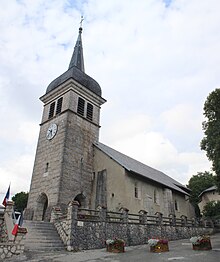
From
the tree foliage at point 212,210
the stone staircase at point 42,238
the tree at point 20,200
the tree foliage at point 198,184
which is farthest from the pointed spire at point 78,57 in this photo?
the tree at point 20,200

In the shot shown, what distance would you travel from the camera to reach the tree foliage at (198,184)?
32297 millimetres

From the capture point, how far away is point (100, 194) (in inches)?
799

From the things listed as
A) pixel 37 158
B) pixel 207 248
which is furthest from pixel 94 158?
pixel 207 248

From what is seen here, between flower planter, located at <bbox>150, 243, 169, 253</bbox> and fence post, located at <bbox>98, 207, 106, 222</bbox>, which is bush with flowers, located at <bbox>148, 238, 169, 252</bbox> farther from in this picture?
fence post, located at <bbox>98, 207, 106, 222</bbox>

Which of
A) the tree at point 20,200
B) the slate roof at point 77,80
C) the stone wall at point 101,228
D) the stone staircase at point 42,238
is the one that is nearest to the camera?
the stone staircase at point 42,238

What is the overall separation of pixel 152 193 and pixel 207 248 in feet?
38.6

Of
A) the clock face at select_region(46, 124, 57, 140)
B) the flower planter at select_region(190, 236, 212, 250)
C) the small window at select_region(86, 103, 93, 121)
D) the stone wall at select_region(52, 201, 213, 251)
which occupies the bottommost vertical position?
the flower planter at select_region(190, 236, 212, 250)

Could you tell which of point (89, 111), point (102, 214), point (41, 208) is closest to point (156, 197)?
point (102, 214)

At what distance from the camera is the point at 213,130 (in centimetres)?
1866

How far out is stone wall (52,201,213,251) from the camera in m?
13.2

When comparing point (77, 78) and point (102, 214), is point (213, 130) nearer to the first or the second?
point (102, 214)

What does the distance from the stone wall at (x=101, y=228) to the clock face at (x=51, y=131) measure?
28.9 ft

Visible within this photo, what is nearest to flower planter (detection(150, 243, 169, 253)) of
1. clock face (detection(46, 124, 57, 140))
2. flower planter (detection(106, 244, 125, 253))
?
flower planter (detection(106, 244, 125, 253))

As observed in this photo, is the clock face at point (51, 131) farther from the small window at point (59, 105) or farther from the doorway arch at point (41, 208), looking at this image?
the doorway arch at point (41, 208)
